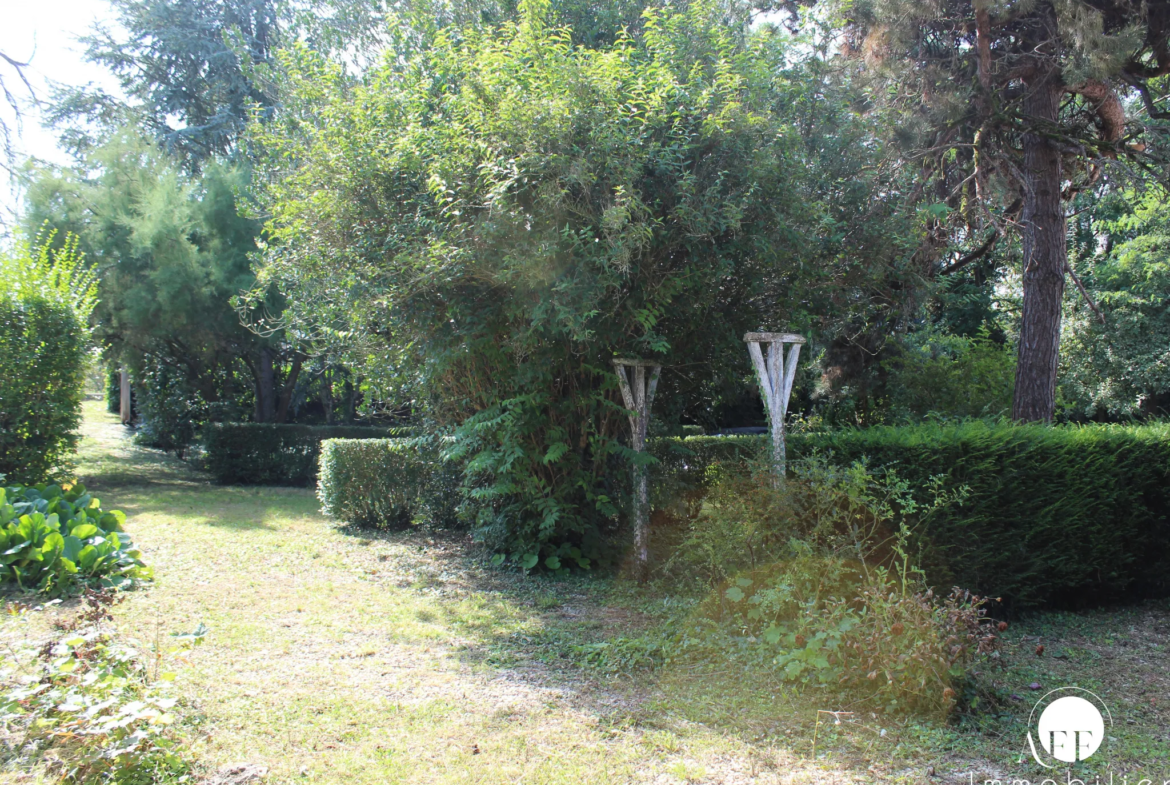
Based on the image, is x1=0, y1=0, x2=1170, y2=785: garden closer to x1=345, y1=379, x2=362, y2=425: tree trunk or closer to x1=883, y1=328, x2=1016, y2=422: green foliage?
x1=883, y1=328, x2=1016, y2=422: green foliage

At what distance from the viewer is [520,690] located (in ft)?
13.8

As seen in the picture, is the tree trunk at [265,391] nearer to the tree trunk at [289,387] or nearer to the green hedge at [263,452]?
the tree trunk at [289,387]

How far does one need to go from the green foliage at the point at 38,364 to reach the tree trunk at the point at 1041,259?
11.4 meters

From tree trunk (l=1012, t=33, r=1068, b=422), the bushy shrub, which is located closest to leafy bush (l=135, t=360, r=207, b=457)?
the bushy shrub

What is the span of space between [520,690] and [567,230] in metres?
3.06

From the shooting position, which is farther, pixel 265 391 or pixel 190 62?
pixel 190 62

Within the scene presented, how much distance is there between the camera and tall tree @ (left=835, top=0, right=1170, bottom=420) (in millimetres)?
7723

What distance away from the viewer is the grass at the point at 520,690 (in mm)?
3281

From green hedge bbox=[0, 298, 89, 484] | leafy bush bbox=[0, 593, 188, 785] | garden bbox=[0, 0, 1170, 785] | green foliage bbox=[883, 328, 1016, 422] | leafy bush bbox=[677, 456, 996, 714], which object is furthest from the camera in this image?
green foliage bbox=[883, 328, 1016, 422]

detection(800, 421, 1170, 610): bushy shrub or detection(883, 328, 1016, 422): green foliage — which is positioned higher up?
detection(883, 328, 1016, 422): green foliage

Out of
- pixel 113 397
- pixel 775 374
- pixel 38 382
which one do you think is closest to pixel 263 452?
pixel 38 382

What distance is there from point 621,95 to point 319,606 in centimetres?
473

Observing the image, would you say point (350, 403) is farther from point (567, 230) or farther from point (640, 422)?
point (567, 230)

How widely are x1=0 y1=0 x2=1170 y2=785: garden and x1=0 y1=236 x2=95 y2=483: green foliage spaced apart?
48mm
